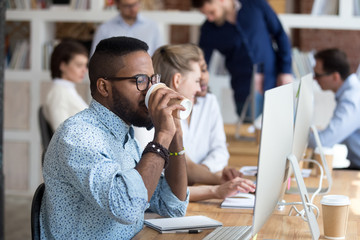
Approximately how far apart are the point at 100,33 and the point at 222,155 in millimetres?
2180

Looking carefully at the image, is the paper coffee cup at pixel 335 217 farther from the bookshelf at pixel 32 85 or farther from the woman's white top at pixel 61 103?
the bookshelf at pixel 32 85

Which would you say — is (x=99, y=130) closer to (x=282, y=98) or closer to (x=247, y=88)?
(x=282, y=98)

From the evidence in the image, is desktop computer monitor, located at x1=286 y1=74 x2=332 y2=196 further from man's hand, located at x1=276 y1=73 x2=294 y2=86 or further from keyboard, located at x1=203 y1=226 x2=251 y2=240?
man's hand, located at x1=276 y1=73 x2=294 y2=86

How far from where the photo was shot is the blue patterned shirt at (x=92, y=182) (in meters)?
1.49

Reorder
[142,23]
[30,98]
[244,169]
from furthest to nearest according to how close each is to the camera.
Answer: [30,98] → [142,23] → [244,169]

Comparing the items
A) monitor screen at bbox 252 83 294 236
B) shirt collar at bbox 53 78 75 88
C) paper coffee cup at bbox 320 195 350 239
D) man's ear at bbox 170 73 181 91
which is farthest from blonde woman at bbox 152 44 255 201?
shirt collar at bbox 53 78 75 88

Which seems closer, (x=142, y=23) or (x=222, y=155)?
(x=222, y=155)

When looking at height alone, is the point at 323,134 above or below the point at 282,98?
below

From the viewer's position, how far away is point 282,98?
1.55 metres

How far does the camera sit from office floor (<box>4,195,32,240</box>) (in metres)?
4.29

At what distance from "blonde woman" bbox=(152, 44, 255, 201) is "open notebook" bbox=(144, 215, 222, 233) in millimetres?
338

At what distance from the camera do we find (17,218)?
15.8ft

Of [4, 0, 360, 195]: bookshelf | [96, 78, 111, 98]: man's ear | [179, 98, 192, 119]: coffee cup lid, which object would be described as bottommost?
[4, 0, 360, 195]: bookshelf

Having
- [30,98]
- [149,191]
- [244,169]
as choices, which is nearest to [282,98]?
[149,191]
